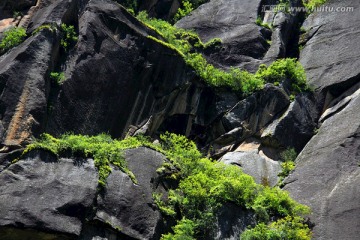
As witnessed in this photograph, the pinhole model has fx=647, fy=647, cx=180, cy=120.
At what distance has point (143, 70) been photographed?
22594 millimetres

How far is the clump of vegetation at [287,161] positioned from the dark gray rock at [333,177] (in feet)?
0.69

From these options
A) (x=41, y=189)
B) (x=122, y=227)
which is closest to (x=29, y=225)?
(x=41, y=189)

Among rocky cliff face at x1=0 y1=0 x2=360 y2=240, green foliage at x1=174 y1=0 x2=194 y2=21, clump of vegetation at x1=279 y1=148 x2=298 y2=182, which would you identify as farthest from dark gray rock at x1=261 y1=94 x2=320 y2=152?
green foliage at x1=174 y1=0 x2=194 y2=21

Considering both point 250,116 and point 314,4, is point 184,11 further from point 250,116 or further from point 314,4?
point 250,116

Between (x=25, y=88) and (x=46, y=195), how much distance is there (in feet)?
15.1

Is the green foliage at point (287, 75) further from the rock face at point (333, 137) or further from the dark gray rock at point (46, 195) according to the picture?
the dark gray rock at point (46, 195)

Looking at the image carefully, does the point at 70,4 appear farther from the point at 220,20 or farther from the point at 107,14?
the point at 220,20

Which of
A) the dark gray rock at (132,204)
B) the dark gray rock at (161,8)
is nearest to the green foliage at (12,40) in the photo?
the dark gray rock at (132,204)

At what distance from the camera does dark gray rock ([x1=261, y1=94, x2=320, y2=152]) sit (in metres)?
22.0

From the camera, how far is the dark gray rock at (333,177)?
17375 mm

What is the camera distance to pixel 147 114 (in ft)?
72.9

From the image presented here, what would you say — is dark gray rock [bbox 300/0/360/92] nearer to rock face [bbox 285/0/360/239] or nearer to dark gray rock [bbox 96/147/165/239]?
rock face [bbox 285/0/360/239]

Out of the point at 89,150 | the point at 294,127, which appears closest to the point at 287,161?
the point at 294,127

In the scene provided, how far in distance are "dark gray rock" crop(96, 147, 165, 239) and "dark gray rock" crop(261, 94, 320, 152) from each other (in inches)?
209
